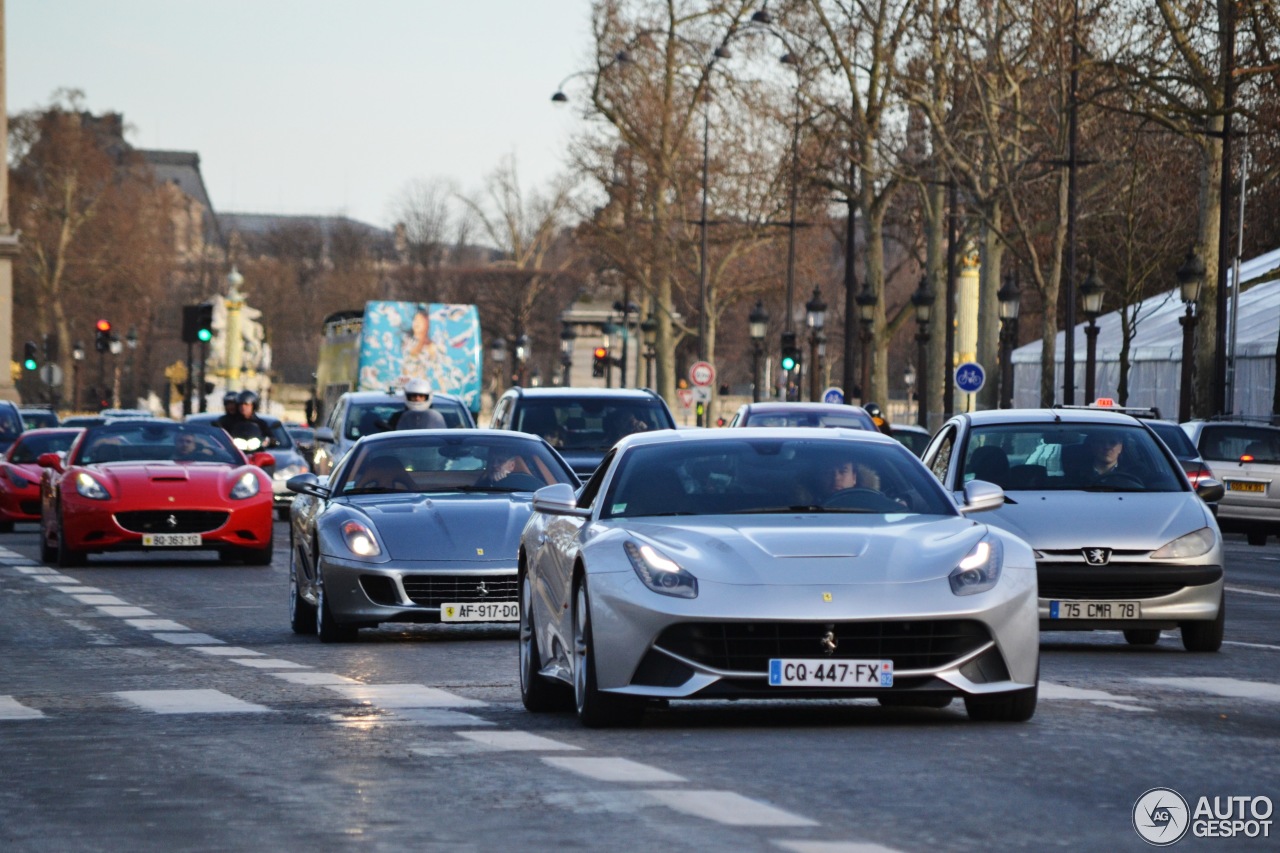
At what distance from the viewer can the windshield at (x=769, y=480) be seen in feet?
36.6

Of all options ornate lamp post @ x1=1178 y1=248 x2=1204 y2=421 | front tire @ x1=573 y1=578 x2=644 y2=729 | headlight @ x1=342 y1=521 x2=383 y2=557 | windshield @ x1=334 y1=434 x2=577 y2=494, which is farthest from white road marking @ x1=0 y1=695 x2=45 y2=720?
ornate lamp post @ x1=1178 y1=248 x2=1204 y2=421

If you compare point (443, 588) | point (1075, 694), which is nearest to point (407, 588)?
point (443, 588)

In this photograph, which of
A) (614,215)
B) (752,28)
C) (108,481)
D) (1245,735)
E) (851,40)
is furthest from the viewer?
(614,215)

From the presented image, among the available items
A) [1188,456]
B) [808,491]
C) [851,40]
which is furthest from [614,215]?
[808,491]

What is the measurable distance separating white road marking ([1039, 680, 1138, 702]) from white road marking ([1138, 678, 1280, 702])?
0.51 m

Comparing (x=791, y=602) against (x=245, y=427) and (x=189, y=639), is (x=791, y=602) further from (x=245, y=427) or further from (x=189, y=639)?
(x=245, y=427)

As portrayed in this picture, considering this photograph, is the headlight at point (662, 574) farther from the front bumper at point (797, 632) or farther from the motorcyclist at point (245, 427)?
the motorcyclist at point (245, 427)

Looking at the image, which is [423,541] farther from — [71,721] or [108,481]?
[108,481]

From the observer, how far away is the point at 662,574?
33.6 ft

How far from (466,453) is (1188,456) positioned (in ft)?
38.7

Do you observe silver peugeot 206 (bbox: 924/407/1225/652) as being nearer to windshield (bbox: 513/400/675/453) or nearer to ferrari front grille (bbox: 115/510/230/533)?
windshield (bbox: 513/400/675/453)

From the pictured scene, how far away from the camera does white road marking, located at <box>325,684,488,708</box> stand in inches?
468

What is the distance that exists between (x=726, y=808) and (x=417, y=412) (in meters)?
18.1

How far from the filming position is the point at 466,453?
17969 millimetres
